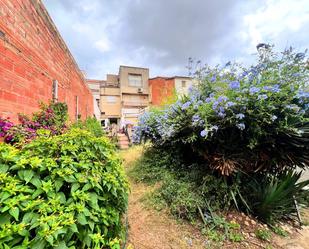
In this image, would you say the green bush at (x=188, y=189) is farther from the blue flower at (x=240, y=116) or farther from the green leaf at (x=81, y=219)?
the green leaf at (x=81, y=219)

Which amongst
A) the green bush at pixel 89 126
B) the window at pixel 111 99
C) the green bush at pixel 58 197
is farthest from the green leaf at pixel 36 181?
the window at pixel 111 99

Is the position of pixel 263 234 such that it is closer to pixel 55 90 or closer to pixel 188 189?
pixel 188 189

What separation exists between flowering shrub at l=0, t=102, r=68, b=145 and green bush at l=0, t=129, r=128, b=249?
0.74m

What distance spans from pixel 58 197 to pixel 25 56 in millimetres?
3111

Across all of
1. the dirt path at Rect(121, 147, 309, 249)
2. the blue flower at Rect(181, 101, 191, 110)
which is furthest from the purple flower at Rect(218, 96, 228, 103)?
the dirt path at Rect(121, 147, 309, 249)

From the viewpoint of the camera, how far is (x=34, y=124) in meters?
3.42

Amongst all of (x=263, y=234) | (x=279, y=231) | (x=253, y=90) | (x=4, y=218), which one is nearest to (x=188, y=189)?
(x=263, y=234)

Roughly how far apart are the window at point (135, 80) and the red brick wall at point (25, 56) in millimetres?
26584

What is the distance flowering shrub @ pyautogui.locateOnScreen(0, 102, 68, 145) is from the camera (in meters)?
2.65

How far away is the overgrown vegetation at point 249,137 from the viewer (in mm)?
2787

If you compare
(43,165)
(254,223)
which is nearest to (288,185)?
(254,223)

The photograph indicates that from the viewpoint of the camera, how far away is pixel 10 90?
2807 mm

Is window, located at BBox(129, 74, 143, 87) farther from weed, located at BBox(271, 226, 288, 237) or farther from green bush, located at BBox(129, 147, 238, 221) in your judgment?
weed, located at BBox(271, 226, 288, 237)

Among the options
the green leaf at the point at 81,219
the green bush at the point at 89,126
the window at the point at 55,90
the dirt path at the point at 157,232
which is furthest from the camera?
the green bush at the point at 89,126
